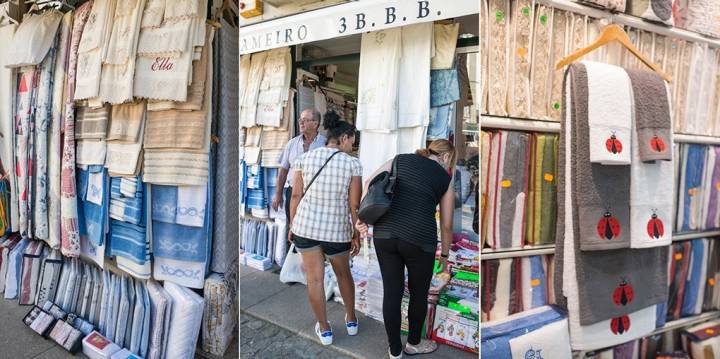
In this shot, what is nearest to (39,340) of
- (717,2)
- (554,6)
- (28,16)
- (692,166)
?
(28,16)

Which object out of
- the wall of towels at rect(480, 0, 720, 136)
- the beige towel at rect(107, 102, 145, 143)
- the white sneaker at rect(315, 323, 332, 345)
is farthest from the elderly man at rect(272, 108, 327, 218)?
the beige towel at rect(107, 102, 145, 143)

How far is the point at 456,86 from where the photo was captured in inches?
41.0

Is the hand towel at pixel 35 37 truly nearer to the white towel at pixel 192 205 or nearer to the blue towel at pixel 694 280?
the white towel at pixel 192 205

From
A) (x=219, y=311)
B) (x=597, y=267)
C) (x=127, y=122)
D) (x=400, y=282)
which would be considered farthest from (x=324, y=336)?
(x=127, y=122)

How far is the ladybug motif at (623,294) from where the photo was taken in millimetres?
1517

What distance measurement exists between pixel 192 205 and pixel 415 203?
1.14 meters

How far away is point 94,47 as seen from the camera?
1956 mm

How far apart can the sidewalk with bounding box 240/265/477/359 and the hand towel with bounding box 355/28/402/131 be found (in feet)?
1.95

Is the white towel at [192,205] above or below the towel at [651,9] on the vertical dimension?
below

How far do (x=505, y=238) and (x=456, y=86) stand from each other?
614mm

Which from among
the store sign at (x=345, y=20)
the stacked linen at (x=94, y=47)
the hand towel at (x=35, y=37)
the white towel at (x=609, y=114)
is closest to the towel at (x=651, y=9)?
the white towel at (x=609, y=114)

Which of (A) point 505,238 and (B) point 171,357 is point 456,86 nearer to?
(A) point 505,238

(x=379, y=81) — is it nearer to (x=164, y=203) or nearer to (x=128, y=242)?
(x=164, y=203)

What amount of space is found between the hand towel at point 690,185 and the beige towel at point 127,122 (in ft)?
7.80
